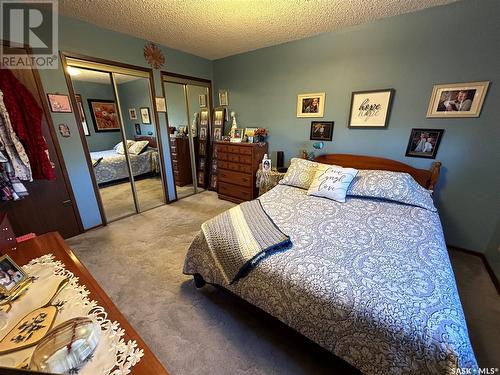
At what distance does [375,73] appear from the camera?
2371 millimetres

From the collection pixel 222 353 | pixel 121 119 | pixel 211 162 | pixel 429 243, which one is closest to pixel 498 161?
pixel 429 243

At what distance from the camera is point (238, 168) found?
3355mm

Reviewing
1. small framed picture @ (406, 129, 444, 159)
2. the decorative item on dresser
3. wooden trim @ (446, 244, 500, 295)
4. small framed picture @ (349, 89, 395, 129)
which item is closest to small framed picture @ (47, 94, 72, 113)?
the decorative item on dresser

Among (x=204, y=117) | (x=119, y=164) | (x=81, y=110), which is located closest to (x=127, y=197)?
(x=119, y=164)

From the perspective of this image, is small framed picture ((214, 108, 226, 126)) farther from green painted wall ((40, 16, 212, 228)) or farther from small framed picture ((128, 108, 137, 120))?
small framed picture ((128, 108, 137, 120))

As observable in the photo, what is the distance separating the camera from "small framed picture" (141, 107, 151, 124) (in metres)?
3.18

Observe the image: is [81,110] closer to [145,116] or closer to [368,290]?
[145,116]

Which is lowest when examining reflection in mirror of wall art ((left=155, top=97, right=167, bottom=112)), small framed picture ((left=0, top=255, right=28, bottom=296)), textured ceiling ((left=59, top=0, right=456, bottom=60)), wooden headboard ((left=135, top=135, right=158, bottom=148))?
small framed picture ((left=0, top=255, right=28, bottom=296))

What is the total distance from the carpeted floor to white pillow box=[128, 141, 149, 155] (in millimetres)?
1592

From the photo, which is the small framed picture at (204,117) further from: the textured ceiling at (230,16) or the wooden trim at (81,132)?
the wooden trim at (81,132)

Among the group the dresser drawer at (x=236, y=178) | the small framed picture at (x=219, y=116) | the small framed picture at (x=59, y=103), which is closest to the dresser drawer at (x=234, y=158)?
the dresser drawer at (x=236, y=178)

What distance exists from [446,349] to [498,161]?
221 centimetres

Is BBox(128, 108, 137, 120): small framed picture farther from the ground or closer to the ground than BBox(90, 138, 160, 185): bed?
farther from the ground

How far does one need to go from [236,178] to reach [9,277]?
2727 mm
